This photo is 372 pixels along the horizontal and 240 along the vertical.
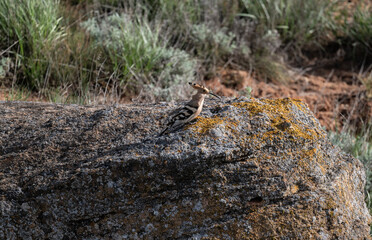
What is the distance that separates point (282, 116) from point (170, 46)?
444 centimetres

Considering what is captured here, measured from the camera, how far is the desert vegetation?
6.25 meters

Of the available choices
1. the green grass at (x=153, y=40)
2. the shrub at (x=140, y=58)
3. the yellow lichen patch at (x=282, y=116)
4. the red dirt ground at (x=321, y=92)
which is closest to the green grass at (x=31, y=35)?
the green grass at (x=153, y=40)

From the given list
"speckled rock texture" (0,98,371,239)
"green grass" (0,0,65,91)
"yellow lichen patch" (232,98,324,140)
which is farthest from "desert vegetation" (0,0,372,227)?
"speckled rock texture" (0,98,371,239)

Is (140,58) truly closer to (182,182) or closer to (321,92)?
(321,92)

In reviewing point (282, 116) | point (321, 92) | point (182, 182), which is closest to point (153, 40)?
point (321, 92)

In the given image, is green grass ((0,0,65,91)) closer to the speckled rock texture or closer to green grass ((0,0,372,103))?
green grass ((0,0,372,103))

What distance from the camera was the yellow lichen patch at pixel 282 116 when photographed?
2982 millimetres

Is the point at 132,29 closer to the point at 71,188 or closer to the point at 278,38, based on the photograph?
the point at 278,38

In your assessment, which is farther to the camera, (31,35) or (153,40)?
(153,40)

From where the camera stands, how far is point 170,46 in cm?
727

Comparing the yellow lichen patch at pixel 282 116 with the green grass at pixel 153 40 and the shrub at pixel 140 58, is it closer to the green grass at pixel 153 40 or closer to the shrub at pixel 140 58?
the green grass at pixel 153 40

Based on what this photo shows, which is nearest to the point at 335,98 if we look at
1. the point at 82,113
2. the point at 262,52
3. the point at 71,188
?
the point at 262,52

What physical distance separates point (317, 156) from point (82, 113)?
5.72 ft

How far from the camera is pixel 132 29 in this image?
7.32 meters
